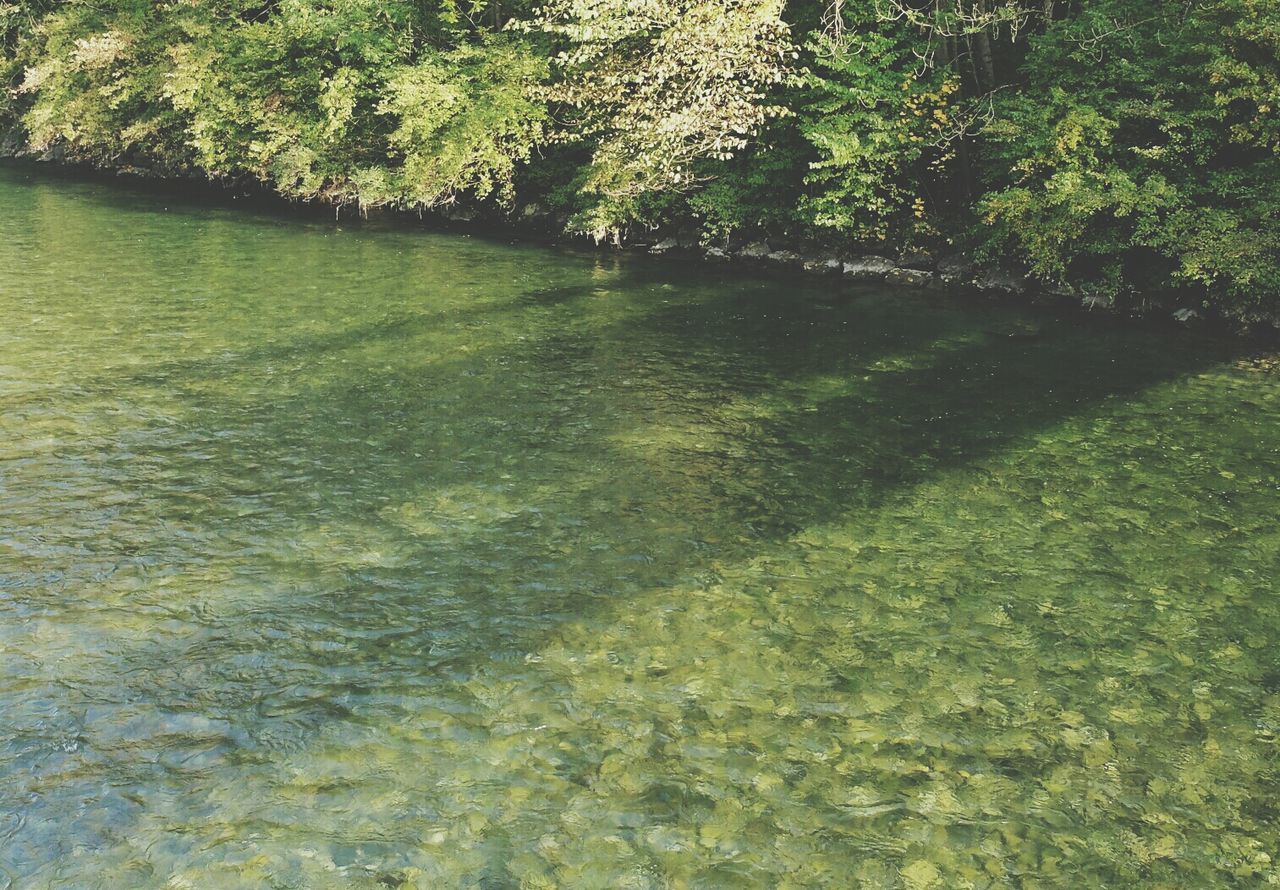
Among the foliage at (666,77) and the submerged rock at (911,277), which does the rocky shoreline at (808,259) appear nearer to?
the submerged rock at (911,277)

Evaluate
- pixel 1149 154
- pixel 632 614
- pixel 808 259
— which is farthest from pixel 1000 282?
pixel 632 614

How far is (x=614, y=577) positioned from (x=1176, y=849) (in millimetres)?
4596

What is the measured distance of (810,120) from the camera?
67.4 feet

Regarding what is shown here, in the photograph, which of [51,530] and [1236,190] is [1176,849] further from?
[1236,190]

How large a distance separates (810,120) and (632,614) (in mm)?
15083

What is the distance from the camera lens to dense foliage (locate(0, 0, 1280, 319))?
16375mm

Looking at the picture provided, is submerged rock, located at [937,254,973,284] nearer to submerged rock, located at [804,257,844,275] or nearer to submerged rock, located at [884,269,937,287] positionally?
submerged rock, located at [884,269,937,287]

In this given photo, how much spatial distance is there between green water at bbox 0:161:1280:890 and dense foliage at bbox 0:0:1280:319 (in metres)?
2.86

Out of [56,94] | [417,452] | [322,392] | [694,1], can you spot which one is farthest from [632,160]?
[56,94]

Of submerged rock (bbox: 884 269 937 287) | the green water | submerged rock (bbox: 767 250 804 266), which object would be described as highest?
submerged rock (bbox: 767 250 804 266)

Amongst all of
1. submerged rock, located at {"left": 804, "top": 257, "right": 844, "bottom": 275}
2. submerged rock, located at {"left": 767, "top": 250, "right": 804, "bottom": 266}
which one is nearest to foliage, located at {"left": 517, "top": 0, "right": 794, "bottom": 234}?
submerged rock, located at {"left": 767, "top": 250, "right": 804, "bottom": 266}

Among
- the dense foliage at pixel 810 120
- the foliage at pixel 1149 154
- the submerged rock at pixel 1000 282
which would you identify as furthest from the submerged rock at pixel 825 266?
the foliage at pixel 1149 154

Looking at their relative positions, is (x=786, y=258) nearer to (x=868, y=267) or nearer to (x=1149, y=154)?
(x=868, y=267)

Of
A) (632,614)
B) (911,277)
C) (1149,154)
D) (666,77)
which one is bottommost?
(632,614)
